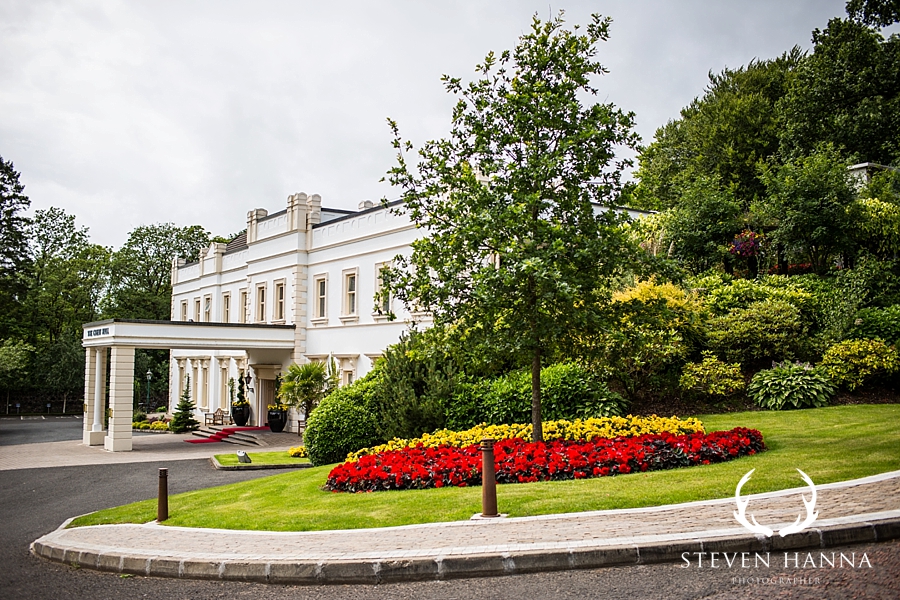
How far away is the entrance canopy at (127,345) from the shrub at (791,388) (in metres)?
20.8

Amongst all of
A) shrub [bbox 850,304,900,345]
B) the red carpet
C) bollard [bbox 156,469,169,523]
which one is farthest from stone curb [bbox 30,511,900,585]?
the red carpet

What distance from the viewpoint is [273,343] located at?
106ft

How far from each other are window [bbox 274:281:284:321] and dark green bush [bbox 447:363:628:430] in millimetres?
18655

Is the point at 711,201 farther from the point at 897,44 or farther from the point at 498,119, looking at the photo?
the point at 498,119

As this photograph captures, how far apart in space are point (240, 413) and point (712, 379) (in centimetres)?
2454

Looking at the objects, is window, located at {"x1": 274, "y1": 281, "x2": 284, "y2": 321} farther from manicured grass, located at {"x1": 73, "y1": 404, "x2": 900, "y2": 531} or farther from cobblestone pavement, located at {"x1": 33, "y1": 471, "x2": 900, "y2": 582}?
cobblestone pavement, located at {"x1": 33, "y1": 471, "x2": 900, "y2": 582}

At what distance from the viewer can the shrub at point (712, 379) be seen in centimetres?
1748

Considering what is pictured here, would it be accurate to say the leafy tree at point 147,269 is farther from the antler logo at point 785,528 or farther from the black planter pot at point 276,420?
the antler logo at point 785,528

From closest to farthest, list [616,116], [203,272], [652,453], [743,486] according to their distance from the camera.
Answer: [743,486]
[652,453]
[616,116]
[203,272]

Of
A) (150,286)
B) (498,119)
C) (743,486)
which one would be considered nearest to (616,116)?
(498,119)

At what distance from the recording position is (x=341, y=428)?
1814 centimetres

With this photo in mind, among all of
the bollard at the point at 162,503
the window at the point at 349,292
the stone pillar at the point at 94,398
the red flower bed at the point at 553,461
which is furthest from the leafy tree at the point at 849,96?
the stone pillar at the point at 94,398

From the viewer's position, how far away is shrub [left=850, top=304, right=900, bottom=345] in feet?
58.3

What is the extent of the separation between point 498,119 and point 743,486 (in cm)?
699
